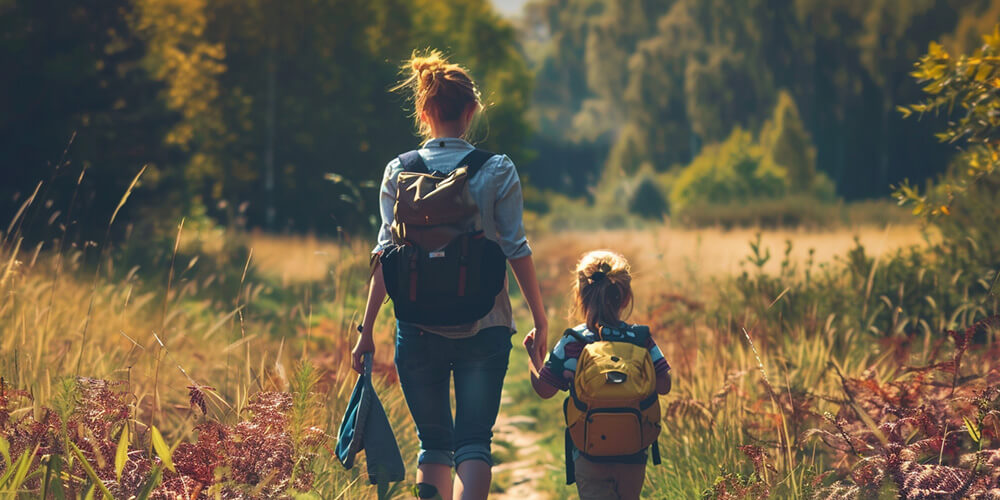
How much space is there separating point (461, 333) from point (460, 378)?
185mm

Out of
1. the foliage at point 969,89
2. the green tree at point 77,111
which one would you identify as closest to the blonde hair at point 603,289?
the foliage at point 969,89

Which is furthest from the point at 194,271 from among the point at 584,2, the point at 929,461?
the point at 584,2

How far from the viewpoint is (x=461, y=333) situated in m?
3.17

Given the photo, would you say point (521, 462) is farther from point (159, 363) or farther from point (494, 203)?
point (494, 203)

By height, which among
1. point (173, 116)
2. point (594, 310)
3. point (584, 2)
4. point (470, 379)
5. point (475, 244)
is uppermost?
point (584, 2)

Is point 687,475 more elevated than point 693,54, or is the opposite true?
point 693,54

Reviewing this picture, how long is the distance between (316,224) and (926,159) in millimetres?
24796

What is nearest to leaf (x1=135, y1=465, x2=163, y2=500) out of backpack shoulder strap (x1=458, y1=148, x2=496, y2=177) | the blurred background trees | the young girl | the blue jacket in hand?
the blue jacket in hand

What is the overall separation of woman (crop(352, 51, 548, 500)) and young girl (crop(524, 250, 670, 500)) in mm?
132

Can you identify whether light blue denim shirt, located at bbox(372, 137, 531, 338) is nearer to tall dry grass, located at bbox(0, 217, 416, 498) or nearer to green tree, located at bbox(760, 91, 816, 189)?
tall dry grass, located at bbox(0, 217, 416, 498)

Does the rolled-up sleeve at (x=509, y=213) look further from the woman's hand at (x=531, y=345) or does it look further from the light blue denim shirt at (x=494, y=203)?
the woman's hand at (x=531, y=345)

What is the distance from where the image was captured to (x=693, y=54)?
1486 inches

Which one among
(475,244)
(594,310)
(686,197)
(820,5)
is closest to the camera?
(475,244)

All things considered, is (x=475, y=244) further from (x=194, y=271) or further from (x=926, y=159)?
(x=926, y=159)
